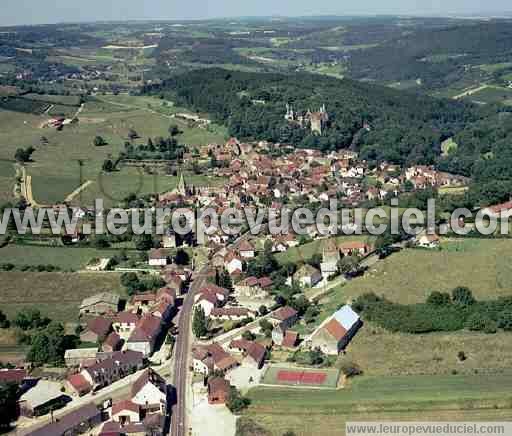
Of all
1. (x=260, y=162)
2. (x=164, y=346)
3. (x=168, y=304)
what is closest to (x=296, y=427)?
(x=164, y=346)

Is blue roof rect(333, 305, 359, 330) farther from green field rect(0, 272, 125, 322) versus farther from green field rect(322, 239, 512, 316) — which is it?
green field rect(0, 272, 125, 322)

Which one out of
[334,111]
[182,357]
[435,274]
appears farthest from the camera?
[334,111]

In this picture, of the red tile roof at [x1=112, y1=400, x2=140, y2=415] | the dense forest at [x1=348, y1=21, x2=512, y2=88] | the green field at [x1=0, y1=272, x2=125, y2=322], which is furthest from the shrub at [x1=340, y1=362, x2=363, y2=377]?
the dense forest at [x1=348, y1=21, x2=512, y2=88]

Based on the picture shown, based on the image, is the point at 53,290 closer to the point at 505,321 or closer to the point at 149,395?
the point at 149,395

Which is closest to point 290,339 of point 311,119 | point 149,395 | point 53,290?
point 149,395

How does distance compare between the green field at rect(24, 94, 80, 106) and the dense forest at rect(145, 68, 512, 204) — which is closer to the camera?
the dense forest at rect(145, 68, 512, 204)

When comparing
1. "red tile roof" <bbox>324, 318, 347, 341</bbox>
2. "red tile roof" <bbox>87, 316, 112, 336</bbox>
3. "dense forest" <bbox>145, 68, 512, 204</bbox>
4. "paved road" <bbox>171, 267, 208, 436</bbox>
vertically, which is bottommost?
"paved road" <bbox>171, 267, 208, 436</bbox>
